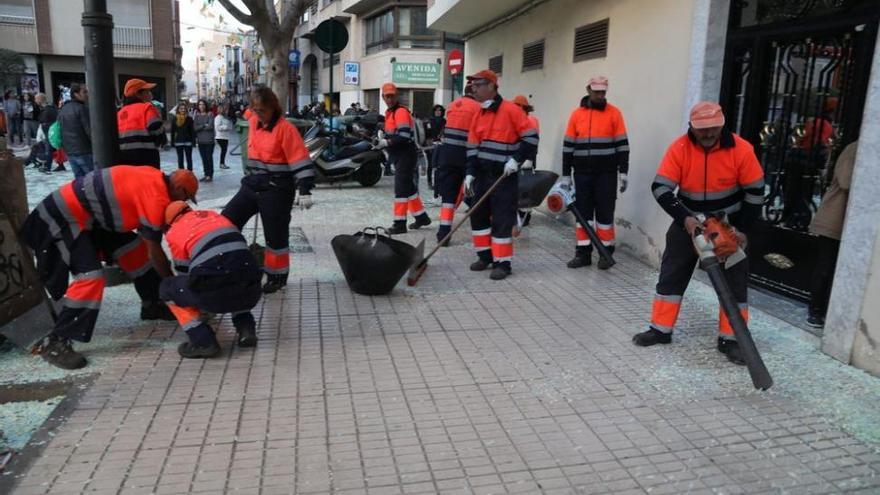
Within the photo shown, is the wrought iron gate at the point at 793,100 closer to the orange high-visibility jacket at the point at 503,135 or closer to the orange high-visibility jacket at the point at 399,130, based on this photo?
the orange high-visibility jacket at the point at 503,135

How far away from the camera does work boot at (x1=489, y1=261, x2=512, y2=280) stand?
6066 millimetres

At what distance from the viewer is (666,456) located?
3006 mm

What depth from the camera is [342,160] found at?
12.4 metres

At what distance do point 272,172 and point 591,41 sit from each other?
16.1ft

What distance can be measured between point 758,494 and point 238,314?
122 inches

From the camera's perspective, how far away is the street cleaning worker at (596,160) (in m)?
6.39

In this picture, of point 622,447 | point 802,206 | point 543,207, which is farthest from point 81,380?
point 543,207

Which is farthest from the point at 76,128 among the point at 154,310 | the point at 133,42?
the point at 133,42

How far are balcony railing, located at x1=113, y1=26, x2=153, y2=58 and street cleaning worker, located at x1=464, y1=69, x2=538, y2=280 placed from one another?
28.1 m

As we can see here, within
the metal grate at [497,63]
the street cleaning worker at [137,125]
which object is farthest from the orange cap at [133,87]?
the metal grate at [497,63]

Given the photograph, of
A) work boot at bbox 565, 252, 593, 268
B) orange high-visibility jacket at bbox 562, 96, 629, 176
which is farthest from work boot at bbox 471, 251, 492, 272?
orange high-visibility jacket at bbox 562, 96, 629, 176

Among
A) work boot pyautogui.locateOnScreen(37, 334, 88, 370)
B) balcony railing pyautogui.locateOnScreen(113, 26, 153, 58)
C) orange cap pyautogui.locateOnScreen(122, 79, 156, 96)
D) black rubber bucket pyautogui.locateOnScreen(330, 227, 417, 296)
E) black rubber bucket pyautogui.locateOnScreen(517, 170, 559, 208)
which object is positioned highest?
balcony railing pyautogui.locateOnScreen(113, 26, 153, 58)

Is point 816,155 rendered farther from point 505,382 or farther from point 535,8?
point 535,8

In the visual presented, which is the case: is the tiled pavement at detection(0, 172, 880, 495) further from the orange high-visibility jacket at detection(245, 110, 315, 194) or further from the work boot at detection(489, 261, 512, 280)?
the orange high-visibility jacket at detection(245, 110, 315, 194)
